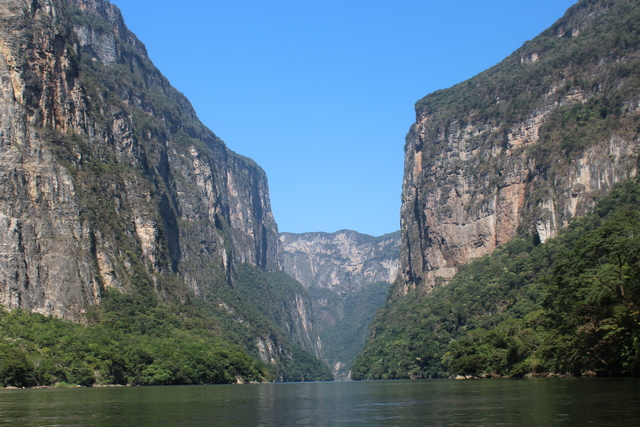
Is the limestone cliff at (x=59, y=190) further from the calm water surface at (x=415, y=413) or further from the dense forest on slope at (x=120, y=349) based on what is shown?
the calm water surface at (x=415, y=413)

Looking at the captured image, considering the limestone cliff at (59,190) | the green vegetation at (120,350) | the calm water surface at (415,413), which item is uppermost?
the limestone cliff at (59,190)

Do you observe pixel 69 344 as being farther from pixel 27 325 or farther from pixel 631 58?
pixel 631 58

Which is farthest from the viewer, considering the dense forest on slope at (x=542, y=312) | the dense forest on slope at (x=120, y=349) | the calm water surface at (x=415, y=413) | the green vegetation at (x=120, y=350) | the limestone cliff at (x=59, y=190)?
the limestone cliff at (x=59, y=190)

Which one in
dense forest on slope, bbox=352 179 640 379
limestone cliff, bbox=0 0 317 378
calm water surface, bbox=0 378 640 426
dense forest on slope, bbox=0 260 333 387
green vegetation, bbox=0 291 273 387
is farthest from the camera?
limestone cliff, bbox=0 0 317 378

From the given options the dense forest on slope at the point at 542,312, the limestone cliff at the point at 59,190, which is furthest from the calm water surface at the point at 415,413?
the limestone cliff at the point at 59,190

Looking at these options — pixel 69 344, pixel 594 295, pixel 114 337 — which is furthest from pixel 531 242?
pixel 594 295

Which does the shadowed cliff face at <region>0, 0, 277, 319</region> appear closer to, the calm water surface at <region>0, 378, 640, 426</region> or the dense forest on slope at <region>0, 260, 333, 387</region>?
the dense forest on slope at <region>0, 260, 333, 387</region>

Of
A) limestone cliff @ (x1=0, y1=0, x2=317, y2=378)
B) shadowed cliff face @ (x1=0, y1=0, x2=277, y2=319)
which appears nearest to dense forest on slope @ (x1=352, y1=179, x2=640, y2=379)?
limestone cliff @ (x1=0, y1=0, x2=317, y2=378)

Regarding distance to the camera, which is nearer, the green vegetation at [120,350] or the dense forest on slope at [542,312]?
the dense forest on slope at [542,312]

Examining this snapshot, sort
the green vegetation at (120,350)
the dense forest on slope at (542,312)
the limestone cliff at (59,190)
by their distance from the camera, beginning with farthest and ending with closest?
1. the limestone cliff at (59,190)
2. the green vegetation at (120,350)
3. the dense forest on slope at (542,312)
